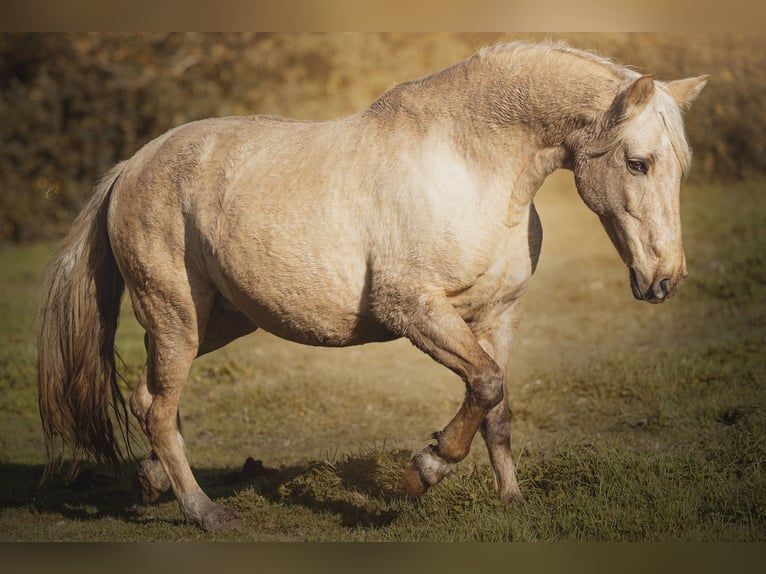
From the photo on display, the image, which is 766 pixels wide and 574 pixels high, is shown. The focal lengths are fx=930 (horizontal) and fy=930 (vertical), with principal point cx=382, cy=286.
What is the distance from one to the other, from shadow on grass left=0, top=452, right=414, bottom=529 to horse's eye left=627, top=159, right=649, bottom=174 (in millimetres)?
1998

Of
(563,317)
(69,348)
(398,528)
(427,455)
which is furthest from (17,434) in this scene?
(563,317)

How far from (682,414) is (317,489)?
2.46 m

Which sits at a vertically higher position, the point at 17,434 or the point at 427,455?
the point at 427,455

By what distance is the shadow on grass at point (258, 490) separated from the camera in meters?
4.76

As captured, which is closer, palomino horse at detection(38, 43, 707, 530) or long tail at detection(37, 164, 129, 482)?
palomino horse at detection(38, 43, 707, 530)

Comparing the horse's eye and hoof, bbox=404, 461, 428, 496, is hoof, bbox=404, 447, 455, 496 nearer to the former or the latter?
hoof, bbox=404, 461, 428, 496

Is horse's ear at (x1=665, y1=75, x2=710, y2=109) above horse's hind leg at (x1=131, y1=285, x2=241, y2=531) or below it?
above

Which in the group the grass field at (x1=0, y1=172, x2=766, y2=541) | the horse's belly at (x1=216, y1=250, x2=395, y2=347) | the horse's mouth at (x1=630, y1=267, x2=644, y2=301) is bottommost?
the grass field at (x1=0, y1=172, x2=766, y2=541)

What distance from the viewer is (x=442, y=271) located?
4.04m

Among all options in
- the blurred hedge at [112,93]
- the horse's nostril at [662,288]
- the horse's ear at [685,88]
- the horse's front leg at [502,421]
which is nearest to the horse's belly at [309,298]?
the horse's front leg at [502,421]

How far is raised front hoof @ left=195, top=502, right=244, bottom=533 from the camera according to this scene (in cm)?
459

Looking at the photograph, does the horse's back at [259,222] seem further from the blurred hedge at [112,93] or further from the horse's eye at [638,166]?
the blurred hedge at [112,93]

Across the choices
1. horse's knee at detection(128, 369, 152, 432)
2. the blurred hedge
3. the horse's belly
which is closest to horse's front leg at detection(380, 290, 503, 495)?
the horse's belly

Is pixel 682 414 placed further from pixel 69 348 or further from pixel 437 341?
pixel 69 348
